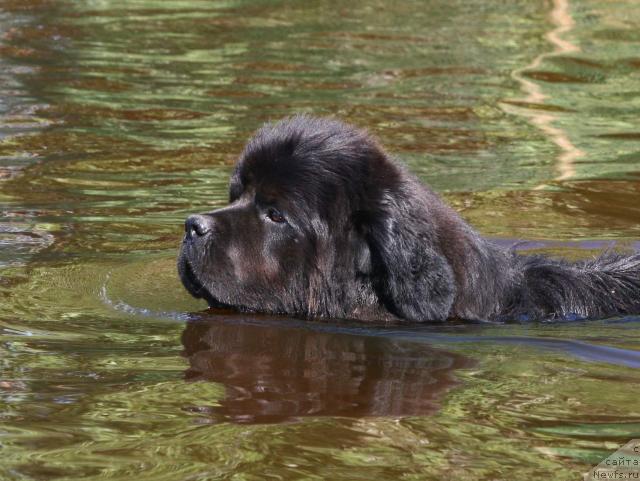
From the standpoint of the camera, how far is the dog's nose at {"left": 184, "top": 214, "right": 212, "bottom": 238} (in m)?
7.06

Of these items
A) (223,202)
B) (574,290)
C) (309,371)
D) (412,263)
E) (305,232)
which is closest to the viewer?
(309,371)

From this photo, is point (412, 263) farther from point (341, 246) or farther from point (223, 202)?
point (223, 202)

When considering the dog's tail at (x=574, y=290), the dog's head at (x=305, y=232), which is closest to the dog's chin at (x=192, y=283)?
the dog's head at (x=305, y=232)

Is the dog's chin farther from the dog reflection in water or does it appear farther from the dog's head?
the dog reflection in water

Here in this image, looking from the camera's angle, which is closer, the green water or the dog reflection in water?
the green water

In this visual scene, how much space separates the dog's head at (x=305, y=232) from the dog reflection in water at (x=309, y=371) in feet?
0.89

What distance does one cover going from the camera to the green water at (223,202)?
16.8 feet

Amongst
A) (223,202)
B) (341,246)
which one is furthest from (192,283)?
(223,202)

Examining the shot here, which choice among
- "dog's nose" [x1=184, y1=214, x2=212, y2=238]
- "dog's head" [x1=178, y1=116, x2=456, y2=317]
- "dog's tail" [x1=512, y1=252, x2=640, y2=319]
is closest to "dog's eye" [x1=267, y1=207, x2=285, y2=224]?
"dog's head" [x1=178, y1=116, x2=456, y2=317]

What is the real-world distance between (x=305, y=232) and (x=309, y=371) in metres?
1.15

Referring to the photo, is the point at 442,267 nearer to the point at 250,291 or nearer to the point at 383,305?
the point at 383,305

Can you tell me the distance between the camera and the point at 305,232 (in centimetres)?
718

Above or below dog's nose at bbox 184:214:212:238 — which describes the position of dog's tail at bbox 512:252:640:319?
below

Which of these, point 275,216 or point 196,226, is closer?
point 196,226
